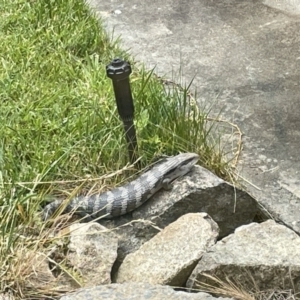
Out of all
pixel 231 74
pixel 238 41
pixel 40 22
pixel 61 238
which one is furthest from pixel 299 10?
pixel 61 238

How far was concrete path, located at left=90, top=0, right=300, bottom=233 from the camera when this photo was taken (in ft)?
10.8

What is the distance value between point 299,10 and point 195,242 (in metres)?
2.38

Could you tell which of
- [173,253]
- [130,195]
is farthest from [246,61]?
[173,253]

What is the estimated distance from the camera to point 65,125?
3.43 meters

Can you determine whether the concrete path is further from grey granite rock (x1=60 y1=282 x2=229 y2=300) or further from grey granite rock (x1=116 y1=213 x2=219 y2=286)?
grey granite rock (x1=60 y1=282 x2=229 y2=300)

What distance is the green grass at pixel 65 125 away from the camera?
2.94 metres

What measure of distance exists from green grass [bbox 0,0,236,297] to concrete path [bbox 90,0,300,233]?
0.65 feet

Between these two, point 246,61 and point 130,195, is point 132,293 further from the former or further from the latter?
point 246,61

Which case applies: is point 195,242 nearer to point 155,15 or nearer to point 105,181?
point 105,181

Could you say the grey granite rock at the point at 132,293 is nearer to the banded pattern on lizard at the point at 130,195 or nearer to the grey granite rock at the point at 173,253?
the grey granite rock at the point at 173,253

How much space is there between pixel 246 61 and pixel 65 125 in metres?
1.25

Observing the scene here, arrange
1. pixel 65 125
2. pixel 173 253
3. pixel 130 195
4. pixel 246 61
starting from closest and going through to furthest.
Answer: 1. pixel 173 253
2. pixel 130 195
3. pixel 65 125
4. pixel 246 61

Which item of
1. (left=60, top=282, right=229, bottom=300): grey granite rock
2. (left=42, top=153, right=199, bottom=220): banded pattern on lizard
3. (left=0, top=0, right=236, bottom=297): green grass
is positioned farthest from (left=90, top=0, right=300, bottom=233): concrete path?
(left=60, top=282, right=229, bottom=300): grey granite rock

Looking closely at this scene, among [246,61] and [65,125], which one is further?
[246,61]
